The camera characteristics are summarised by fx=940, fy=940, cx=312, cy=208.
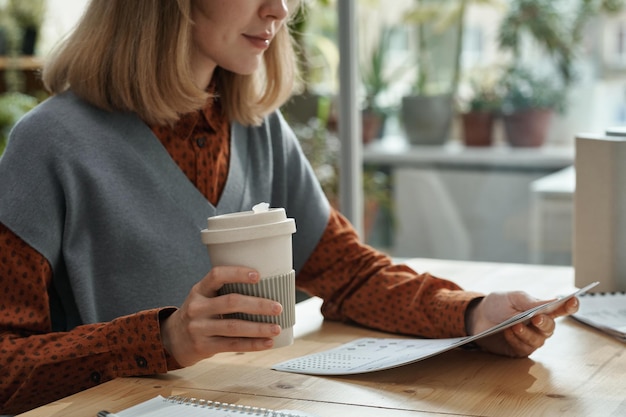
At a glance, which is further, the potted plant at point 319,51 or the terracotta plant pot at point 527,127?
the potted plant at point 319,51

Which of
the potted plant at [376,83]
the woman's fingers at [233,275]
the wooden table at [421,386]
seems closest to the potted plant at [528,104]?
the potted plant at [376,83]

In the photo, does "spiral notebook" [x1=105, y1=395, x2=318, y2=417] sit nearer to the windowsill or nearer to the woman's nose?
the woman's nose

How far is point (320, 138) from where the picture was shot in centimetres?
349

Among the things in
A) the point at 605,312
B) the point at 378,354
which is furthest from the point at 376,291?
the point at 605,312

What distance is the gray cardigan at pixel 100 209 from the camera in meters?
1.33

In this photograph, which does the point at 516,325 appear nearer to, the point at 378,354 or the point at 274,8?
the point at 378,354

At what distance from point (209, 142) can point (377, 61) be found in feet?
6.26

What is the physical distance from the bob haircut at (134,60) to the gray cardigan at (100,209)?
0.03 meters

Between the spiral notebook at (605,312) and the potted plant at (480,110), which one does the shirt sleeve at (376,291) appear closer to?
the spiral notebook at (605,312)

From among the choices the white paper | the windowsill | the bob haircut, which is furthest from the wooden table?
the windowsill

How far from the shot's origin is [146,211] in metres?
1.42

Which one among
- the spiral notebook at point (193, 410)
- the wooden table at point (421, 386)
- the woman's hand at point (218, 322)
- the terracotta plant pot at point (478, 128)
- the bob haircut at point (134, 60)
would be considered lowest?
the wooden table at point (421, 386)

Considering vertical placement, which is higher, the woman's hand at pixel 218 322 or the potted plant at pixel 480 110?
the potted plant at pixel 480 110

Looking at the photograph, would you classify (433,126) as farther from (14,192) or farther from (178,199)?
(14,192)
